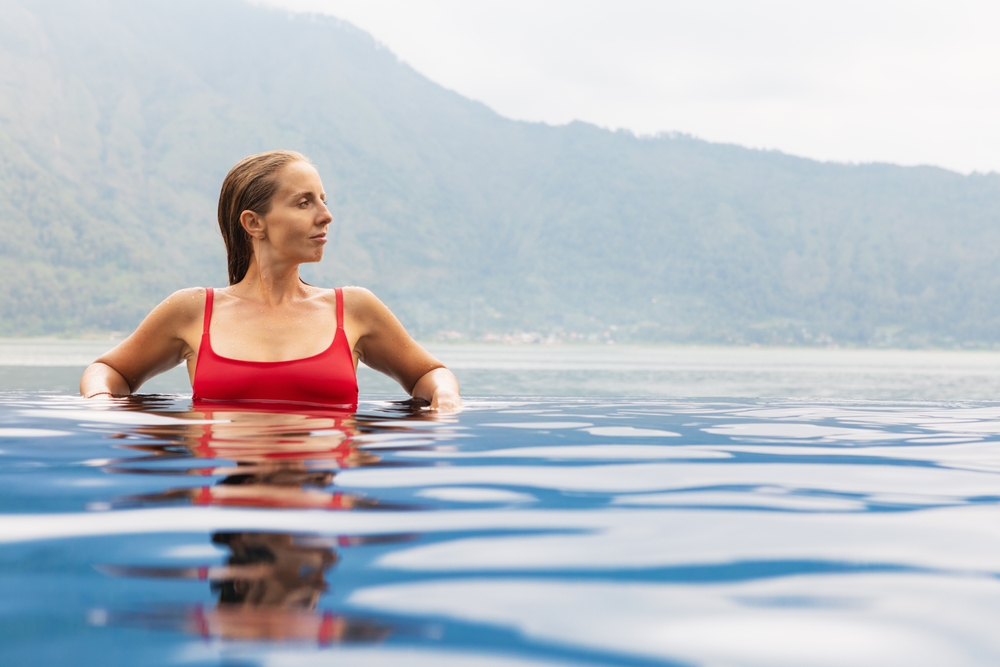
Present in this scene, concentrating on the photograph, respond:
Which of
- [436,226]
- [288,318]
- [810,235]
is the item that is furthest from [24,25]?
[288,318]

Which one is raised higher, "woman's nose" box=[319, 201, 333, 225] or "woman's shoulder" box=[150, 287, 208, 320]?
"woman's nose" box=[319, 201, 333, 225]

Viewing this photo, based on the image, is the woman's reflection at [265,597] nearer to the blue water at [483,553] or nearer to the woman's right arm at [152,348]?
the blue water at [483,553]

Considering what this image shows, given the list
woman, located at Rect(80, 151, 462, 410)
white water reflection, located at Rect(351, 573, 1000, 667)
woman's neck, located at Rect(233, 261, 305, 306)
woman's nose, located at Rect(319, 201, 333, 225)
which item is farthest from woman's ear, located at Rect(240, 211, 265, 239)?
white water reflection, located at Rect(351, 573, 1000, 667)

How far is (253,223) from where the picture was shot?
3852mm

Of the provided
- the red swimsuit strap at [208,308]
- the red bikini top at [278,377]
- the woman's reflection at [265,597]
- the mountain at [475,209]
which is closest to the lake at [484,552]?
the woman's reflection at [265,597]

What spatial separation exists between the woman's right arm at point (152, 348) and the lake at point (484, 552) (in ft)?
3.23

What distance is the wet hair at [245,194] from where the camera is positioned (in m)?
3.80

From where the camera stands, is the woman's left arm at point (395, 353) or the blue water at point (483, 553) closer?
the blue water at point (483, 553)

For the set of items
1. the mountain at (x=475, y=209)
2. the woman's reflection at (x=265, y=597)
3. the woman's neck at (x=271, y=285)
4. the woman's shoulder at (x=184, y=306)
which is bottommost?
the woman's reflection at (x=265, y=597)

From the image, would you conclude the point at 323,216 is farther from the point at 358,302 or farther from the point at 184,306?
the point at 184,306

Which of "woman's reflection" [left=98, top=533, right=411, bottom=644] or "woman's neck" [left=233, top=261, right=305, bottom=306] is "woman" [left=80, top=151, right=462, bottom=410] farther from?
"woman's reflection" [left=98, top=533, right=411, bottom=644]

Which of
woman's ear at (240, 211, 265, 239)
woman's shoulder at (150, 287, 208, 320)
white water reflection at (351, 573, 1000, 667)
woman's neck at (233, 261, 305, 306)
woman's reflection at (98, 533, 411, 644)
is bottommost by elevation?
white water reflection at (351, 573, 1000, 667)

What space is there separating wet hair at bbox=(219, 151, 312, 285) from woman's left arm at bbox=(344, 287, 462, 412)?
47 centimetres

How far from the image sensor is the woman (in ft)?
12.1
